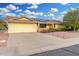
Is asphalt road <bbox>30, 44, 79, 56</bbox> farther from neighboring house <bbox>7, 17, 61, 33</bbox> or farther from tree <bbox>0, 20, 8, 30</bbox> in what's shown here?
tree <bbox>0, 20, 8, 30</bbox>

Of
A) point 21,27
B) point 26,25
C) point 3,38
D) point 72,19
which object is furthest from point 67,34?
point 3,38

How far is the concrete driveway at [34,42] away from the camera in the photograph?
5.68m

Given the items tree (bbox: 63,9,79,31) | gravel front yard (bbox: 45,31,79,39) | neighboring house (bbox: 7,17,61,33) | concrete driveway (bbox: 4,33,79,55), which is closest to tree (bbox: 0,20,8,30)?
neighboring house (bbox: 7,17,61,33)

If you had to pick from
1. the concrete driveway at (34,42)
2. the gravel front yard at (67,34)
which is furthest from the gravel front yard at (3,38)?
the gravel front yard at (67,34)

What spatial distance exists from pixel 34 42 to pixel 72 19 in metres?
1.17

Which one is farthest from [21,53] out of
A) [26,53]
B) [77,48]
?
[77,48]

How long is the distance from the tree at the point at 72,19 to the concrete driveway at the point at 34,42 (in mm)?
346

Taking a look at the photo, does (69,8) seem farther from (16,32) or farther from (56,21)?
(16,32)

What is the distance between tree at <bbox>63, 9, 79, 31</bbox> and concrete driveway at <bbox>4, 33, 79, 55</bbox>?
35 cm

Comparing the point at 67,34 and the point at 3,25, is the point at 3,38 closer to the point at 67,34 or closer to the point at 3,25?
the point at 3,25

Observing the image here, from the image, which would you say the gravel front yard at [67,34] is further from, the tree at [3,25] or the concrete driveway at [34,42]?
the tree at [3,25]

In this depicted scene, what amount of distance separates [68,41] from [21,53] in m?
1.27

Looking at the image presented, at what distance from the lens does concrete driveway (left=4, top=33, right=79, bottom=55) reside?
5676 millimetres

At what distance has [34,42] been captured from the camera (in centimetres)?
577
